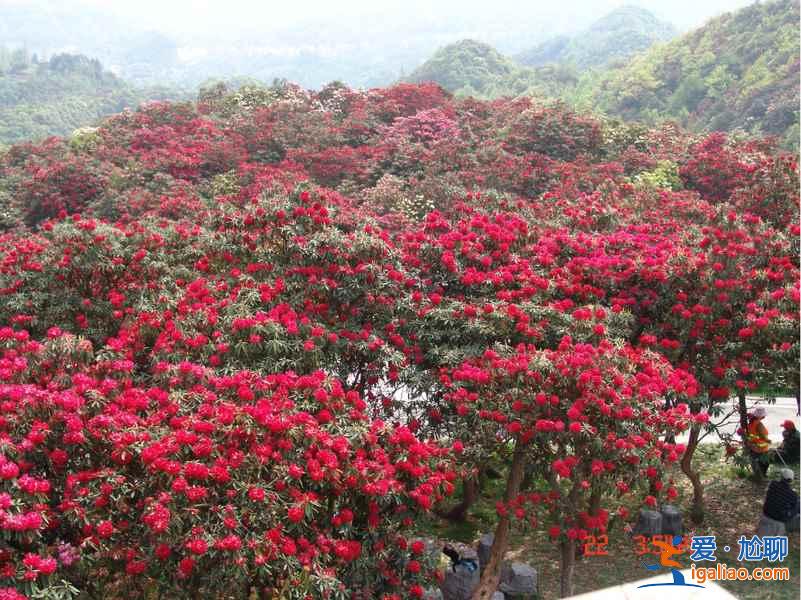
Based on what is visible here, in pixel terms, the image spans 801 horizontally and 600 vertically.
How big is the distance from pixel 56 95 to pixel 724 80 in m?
42.6

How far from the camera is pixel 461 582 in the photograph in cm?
530

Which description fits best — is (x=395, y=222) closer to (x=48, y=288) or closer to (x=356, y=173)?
(x=356, y=173)

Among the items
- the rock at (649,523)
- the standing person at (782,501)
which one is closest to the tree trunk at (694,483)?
the rock at (649,523)

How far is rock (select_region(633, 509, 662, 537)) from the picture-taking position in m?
6.23

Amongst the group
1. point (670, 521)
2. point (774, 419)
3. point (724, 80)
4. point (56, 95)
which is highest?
point (56, 95)

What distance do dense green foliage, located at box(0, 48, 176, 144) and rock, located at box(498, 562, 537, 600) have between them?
37.3 meters

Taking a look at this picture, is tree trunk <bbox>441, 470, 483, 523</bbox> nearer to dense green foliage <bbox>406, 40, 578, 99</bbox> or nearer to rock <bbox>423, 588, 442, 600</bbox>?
rock <bbox>423, 588, 442, 600</bbox>

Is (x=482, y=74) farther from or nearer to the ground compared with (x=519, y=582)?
farther from the ground

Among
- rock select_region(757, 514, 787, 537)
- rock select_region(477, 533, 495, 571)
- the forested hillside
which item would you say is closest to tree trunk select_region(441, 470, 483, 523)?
rock select_region(477, 533, 495, 571)

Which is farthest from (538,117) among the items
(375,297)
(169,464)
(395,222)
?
(169,464)

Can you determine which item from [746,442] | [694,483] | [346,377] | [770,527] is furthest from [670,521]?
[346,377]

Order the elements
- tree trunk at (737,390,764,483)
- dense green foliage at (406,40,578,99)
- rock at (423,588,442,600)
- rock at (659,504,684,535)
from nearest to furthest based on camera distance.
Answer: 1. rock at (423,588,442,600)
2. rock at (659,504,684,535)
3. tree trunk at (737,390,764,483)
4. dense green foliage at (406,40,578,99)

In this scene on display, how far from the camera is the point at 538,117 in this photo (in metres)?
16.6

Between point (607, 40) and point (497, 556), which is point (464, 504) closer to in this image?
point (497, 556)
